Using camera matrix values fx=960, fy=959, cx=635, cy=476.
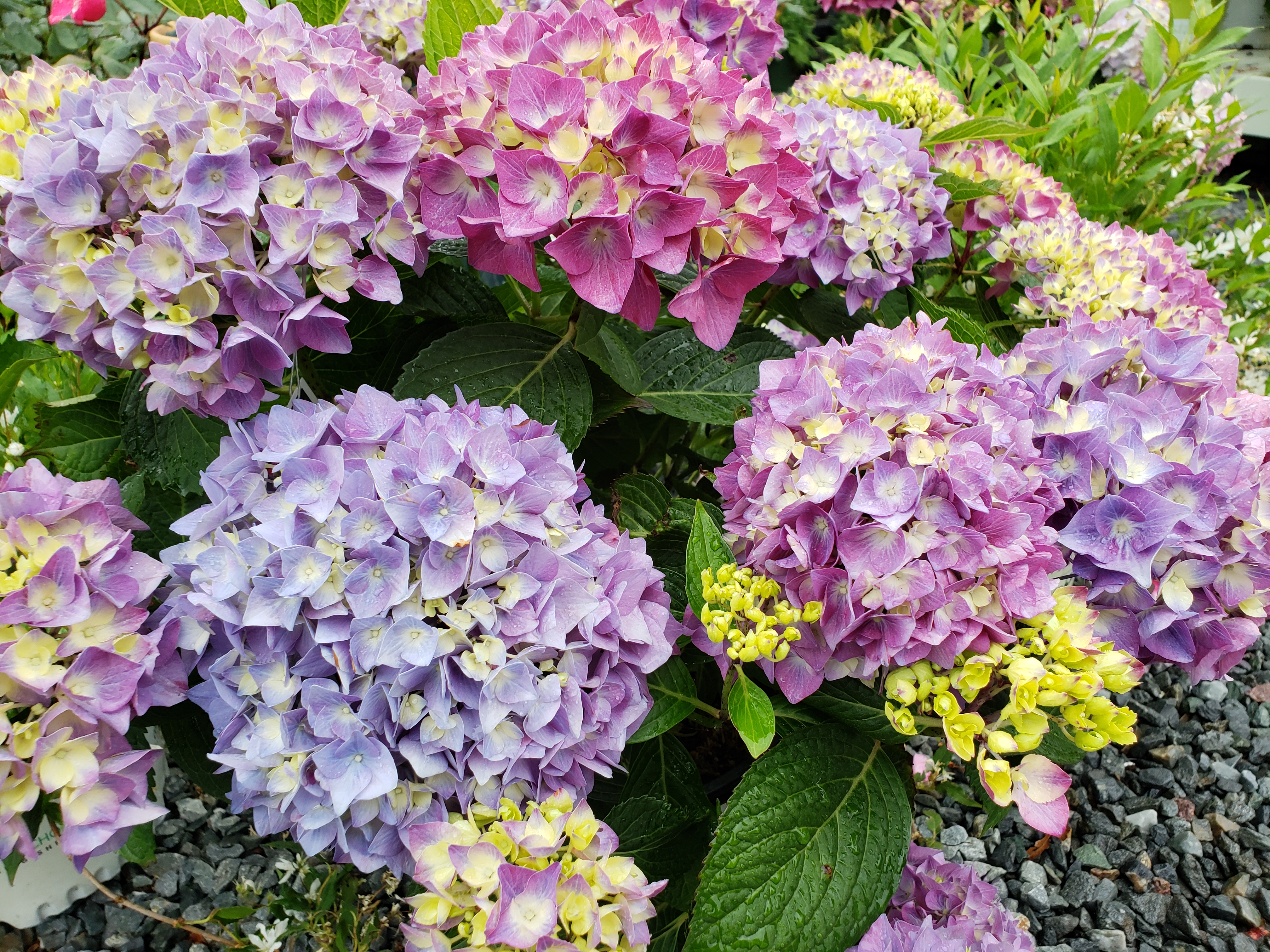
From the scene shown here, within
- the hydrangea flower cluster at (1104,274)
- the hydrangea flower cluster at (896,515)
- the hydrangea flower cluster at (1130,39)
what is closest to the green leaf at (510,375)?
the hydrangea flower cluster at (896,515)

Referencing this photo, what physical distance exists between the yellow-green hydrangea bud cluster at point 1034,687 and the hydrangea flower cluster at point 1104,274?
0.50 m

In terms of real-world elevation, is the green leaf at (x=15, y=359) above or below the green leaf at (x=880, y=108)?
below

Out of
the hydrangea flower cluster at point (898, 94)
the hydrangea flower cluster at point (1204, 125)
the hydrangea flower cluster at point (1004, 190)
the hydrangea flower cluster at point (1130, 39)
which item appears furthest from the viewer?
the hydrangea flower cluster at point (1130, 39)

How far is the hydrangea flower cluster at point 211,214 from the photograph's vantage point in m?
0.76

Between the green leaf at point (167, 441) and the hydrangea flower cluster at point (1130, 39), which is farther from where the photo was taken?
the hydrangea flower cluster at point (1130, 39)

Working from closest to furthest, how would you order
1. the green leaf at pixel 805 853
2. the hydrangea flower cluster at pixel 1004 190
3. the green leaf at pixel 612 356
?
1. the green leaf at pixel 805 853
2. the green leaf at pixel 612 356
3. the hydrangea flower cluster at pixel 1004 190

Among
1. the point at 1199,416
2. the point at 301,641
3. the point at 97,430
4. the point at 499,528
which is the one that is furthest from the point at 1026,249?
the point at 97,430

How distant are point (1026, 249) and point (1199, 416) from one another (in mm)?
471

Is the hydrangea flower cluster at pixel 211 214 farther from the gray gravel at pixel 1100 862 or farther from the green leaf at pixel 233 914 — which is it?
the gray gravel at pixel 1100 862

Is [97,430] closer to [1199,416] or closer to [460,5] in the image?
[460,5]

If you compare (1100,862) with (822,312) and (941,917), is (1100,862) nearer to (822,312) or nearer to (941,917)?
(941,917)

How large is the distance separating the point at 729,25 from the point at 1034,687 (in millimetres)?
959

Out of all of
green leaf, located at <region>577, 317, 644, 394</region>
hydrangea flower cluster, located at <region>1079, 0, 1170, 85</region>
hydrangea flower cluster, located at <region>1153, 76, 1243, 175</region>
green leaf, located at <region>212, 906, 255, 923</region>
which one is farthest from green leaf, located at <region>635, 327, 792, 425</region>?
hydrangea flower cluster, located at <region>1079, 0, 1170, 85</region>

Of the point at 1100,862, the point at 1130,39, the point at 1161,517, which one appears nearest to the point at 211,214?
the point at 1161,517
